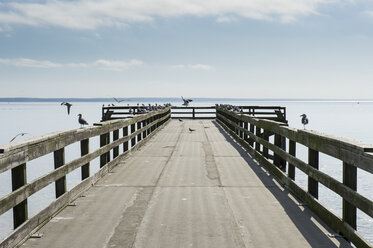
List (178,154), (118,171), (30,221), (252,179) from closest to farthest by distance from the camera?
(30,221) → (252,179) → (118,171) → (178,154)

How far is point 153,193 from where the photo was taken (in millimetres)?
7520

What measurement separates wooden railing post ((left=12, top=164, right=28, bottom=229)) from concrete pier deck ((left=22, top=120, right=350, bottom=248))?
Answer: 300 millimetres

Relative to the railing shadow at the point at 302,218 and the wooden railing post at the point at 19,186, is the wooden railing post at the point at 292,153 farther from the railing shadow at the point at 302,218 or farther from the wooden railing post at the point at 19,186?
the wooden railing post at the point at 19,186

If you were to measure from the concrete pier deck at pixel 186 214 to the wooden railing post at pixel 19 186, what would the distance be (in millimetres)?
300

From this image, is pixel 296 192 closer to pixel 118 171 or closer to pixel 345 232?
pixel 345 232

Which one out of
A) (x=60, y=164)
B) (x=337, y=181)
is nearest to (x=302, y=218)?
(x=337, y=181)

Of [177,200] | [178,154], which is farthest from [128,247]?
[178,154]

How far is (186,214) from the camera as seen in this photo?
6.12 metres

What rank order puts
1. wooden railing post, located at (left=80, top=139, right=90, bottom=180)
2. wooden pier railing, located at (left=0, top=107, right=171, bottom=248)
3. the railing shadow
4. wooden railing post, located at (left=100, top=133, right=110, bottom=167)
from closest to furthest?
wooden pier railing, located at (left=0, top=107, right=171, bottom=248), the railing shadow, wooden railing post, located at (left=80, top=139, right=90, bottom=180), wooden railing post, located at (left=100, top=133, right=110, bottom=167)

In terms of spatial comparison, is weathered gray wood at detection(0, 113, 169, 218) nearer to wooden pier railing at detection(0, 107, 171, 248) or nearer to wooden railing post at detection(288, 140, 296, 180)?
wooden pier railing at detection(0, 107, 171, 248)

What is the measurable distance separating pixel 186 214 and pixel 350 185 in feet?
7.82

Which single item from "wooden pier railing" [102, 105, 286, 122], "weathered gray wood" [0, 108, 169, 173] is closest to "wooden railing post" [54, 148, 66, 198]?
"weathered gray wood" [0, 108, 169, 173]

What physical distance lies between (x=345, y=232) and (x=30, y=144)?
3934 mm

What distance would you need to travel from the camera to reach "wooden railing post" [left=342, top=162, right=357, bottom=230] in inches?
187
